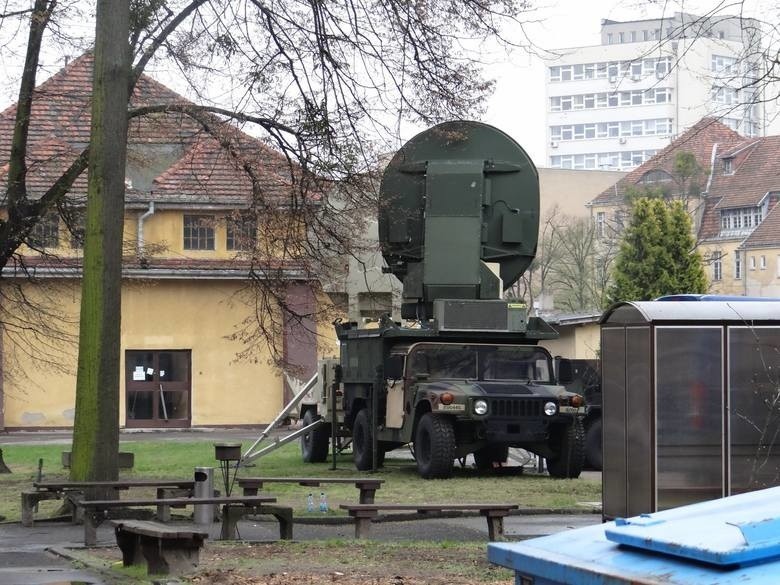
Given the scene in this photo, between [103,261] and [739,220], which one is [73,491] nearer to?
[103,261]

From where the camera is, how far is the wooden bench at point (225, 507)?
13.2 m

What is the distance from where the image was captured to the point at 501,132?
23.0 m

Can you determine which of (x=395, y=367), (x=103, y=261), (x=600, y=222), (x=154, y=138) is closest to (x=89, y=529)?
(x=103, y=261)

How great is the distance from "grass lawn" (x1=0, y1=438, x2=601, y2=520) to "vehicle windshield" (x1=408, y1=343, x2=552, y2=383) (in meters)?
1.46

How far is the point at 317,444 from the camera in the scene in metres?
25.8

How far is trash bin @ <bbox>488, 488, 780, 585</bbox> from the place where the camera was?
4.11 metres

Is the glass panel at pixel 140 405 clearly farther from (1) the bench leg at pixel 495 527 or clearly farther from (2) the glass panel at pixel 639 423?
(2) the glass panel at pixel 639 423

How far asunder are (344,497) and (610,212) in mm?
74480

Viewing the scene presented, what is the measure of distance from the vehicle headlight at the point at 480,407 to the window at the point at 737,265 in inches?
2630

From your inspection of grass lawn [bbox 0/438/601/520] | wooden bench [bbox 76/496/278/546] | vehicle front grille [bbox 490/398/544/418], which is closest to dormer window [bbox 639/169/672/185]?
grass lawn [bbox 0/438/601/520]

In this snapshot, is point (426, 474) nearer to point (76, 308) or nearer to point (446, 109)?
point (446, 109)

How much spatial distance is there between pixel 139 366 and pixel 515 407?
2231 cm

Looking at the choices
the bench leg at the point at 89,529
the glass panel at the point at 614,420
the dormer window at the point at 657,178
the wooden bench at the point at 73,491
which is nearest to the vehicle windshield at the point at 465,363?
the wooden bench at the point at 73,491

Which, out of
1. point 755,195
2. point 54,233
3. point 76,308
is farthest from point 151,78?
point 755,195
